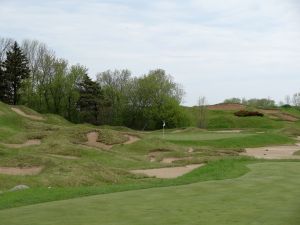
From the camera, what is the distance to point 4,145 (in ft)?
111

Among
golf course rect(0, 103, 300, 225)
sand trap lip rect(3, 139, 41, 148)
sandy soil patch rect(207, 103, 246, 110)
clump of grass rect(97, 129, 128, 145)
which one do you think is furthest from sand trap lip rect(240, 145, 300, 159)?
sandy soil patch rect(207, 103, 246, 110)

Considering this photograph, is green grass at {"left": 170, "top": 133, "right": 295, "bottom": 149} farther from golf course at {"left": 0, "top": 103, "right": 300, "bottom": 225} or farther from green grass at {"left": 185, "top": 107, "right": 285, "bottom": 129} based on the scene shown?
green grass at {"left": 185, "top": 107, "right": 285, "bottom": 129}

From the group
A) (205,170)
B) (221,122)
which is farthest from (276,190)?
(221,122)

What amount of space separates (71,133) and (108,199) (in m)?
28.3

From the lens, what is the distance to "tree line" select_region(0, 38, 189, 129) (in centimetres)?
7825

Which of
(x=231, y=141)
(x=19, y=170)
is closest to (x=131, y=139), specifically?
(x=231, y=141)

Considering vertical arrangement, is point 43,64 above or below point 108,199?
above

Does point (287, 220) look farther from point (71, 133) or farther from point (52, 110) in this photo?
point (52, 110)

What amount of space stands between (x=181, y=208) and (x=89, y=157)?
2118 cm

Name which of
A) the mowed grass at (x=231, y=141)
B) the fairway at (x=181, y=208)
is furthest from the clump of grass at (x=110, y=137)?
the fairway at (x=181, y=208)

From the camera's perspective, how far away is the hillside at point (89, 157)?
17.4m

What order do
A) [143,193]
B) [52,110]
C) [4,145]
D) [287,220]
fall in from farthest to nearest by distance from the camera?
[52,110]
[4,145]
[143,193]
[287,220]

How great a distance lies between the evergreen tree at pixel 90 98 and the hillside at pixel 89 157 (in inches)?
484

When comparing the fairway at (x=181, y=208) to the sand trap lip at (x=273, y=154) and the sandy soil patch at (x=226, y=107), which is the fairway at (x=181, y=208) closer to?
the sand trap lip at (x=273, y=154)
